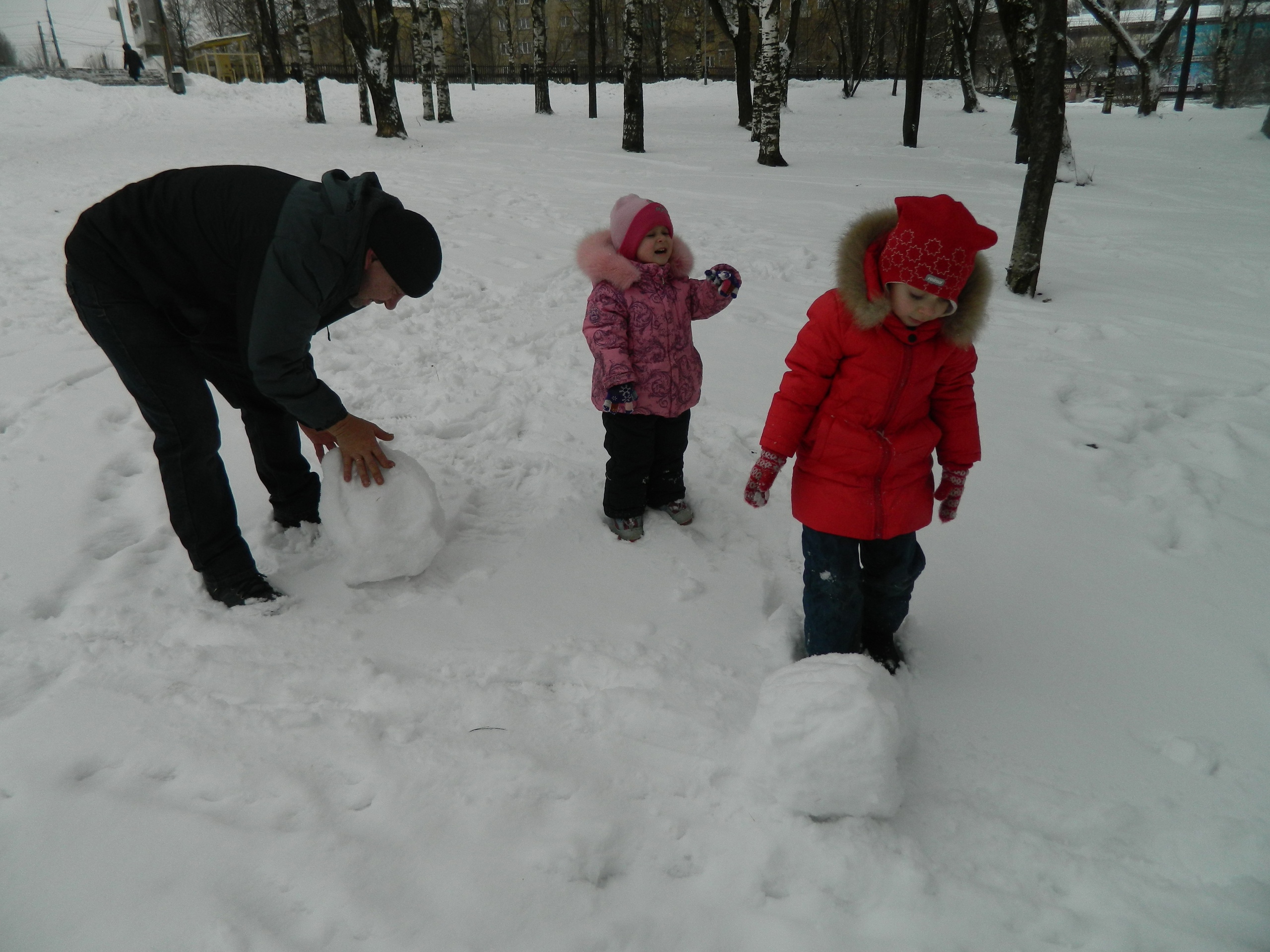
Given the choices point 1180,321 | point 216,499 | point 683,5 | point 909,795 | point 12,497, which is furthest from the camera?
point 683,5

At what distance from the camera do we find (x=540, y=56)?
64.6ft

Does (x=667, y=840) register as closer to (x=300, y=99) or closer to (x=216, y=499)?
(x=216, y=499)

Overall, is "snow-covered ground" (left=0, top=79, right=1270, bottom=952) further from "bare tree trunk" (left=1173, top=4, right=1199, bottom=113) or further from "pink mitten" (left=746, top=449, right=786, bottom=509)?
"bare tree trunk" (left=1173, top=4, right=1199, bottom=113)

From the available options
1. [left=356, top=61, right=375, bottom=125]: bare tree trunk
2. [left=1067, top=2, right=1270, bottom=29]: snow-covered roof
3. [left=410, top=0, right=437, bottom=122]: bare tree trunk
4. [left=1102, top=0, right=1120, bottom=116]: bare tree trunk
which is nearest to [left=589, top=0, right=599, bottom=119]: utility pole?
[left=410, top=0, right=437, bottom=122]: bare tree trunk

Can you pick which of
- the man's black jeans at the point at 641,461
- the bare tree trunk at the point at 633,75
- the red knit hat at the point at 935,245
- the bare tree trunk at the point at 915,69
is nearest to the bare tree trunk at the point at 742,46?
the bare tree trunk at the point at 633,75

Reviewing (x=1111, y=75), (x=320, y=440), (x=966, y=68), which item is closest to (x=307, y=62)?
(x=966, y=68)

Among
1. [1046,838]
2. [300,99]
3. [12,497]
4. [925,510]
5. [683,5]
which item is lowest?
[1046,838]

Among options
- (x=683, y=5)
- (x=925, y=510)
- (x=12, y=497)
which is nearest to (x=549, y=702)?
(x=925, y=510)

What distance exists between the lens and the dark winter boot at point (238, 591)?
7.99 feet

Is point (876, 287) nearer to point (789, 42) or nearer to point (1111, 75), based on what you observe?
point (789, 42)

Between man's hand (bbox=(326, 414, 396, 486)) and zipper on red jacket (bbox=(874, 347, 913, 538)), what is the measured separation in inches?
59.4

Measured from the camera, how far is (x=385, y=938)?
1.46 m

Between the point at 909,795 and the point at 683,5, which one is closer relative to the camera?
the point at 909,795

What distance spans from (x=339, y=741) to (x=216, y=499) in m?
1.00
